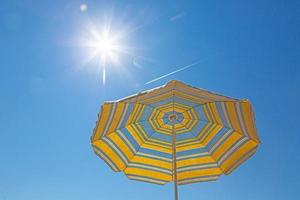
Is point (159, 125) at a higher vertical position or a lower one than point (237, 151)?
higher

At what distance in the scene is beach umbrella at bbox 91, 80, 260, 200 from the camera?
377 cm

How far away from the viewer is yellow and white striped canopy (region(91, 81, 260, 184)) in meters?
3.78

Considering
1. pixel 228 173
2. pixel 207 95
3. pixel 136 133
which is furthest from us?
pixel 136 133

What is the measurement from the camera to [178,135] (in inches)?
183

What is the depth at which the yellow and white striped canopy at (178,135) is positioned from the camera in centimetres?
378

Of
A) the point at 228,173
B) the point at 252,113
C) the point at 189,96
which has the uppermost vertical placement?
the point at 189,96

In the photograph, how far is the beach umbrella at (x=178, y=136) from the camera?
377cm

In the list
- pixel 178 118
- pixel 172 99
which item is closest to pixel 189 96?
pixel 172 99

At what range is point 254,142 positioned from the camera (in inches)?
153

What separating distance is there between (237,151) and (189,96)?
1054mm

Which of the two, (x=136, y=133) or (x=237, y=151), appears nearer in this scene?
(x=237, y=151)

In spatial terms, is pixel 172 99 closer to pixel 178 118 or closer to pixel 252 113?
pixel 178 118

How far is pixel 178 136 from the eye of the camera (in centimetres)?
463

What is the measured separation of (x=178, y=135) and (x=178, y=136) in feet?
0.06
